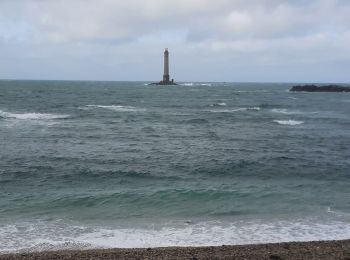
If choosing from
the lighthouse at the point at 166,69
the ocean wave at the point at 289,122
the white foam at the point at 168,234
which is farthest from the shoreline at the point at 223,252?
the lighthouse at the point at 166,69

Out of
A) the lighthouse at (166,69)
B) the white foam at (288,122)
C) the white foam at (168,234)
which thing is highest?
the lighthouse at (166,69)

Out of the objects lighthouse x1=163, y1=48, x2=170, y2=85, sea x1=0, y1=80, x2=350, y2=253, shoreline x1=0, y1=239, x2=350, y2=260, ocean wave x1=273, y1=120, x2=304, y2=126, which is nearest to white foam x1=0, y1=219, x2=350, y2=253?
sea x1=0, y1=80, x2=350, y2=253

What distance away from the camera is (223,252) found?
411 inches

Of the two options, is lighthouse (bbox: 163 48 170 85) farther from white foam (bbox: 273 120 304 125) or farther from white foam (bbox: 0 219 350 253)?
white foam (bbox: 0 219 350 253)

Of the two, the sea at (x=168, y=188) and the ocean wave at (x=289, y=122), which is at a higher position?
the ocean wave at (x=289, y=122)

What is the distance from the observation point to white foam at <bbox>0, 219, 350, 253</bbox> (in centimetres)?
1168

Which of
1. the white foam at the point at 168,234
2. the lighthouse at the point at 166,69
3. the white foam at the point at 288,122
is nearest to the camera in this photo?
the white foam at the point at 168,234

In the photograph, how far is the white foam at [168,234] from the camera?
38.3 feet

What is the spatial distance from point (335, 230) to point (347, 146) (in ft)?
52.9

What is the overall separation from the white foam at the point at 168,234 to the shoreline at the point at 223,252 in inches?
31.1

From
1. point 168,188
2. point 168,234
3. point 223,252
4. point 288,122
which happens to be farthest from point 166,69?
point 223,252

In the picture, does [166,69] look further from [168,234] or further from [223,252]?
[223,252]

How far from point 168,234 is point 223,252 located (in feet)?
8.01

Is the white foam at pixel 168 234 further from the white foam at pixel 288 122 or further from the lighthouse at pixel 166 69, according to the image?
the lighthouse at pixel 166 69
